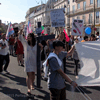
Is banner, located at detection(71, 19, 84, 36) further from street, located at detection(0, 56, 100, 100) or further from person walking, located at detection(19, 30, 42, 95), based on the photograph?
person walking, located at detection(19, 30, 42, 95)

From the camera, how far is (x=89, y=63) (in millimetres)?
3414

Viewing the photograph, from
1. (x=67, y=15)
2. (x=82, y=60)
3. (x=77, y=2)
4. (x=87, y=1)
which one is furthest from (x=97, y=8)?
(x=82, y=60)

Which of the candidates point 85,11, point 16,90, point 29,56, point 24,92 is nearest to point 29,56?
point 29,56

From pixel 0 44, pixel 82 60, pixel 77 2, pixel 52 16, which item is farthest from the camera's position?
pixel 77 2

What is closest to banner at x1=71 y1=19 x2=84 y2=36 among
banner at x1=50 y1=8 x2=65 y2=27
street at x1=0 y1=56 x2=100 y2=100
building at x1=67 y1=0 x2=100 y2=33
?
banner at x1=50 y1=8 x2=65 y2=27

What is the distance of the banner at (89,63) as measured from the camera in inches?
126

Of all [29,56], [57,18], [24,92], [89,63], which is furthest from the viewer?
[57,18]

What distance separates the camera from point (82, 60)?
11.2 feet

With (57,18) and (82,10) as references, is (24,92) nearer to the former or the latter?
(57,18)

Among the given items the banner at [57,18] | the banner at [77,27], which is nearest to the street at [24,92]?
the banner at [77,27]

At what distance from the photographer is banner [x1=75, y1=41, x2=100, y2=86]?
3203 millimetres

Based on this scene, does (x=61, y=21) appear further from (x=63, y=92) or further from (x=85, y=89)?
(x=63, y=92)

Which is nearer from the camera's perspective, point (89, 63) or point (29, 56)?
point (89, 63)

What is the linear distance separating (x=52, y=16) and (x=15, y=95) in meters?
4.60
